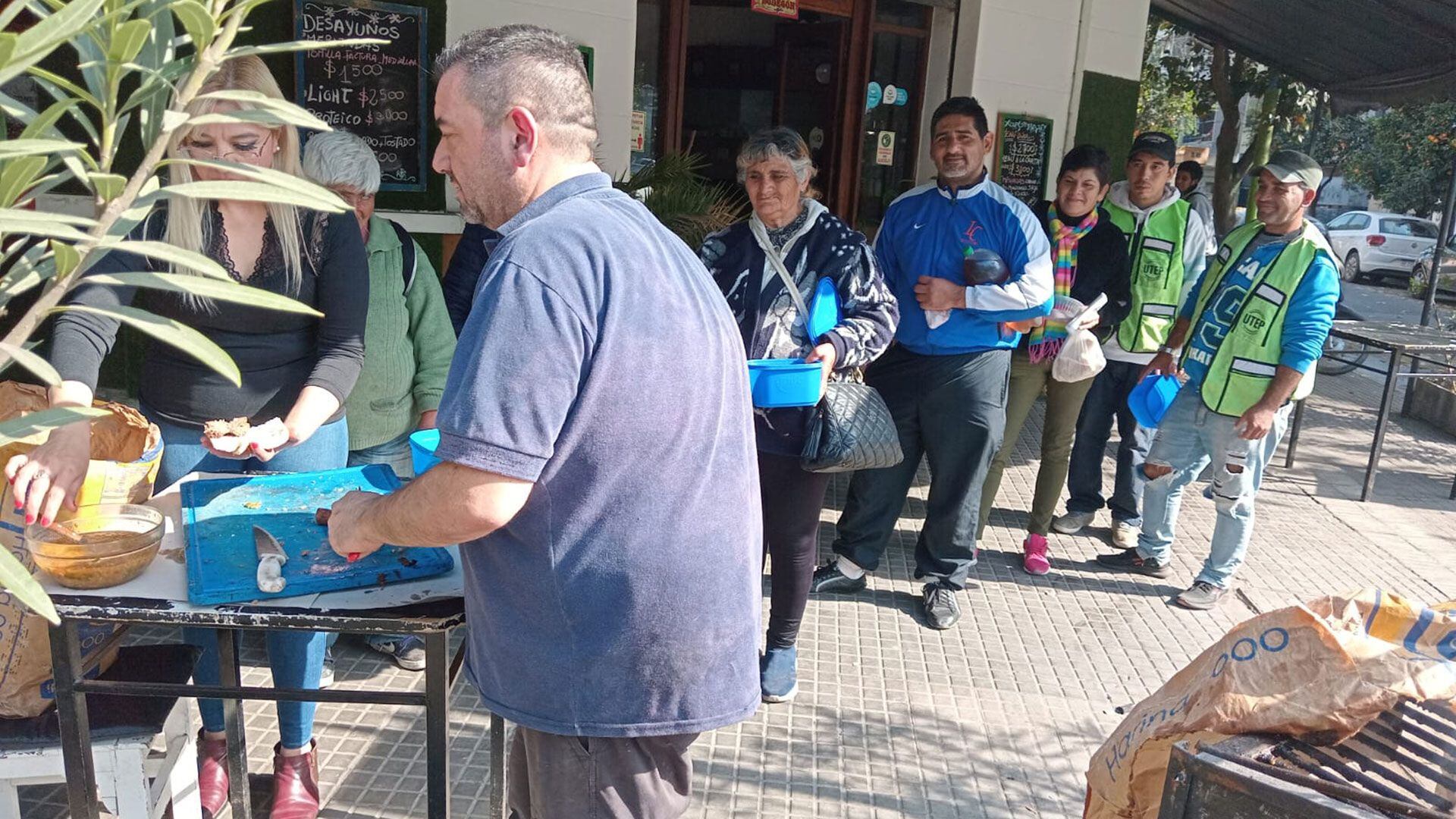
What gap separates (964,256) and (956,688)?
→ 1.60 meters

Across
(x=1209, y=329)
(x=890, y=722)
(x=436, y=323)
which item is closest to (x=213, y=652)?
(x=436, y=323)

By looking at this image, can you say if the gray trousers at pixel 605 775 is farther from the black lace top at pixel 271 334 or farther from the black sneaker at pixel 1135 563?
the black sneaker at pixel 1135 563

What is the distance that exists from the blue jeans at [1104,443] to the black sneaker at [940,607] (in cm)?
142

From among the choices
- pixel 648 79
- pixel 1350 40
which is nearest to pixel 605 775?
pixel 648 79

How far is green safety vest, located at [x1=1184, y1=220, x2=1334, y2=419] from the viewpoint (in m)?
4.00

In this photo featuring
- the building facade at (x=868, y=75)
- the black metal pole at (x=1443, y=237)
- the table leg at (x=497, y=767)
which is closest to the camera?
the table leg at (x=497, y=767)

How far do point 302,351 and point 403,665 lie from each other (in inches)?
57.5

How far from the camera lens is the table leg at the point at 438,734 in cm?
202

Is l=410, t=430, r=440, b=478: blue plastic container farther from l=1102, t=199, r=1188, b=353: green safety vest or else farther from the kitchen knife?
l=1102, t=199, r=1188, b=353: green safety vest

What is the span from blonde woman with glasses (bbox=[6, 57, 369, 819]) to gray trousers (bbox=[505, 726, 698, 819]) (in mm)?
1061

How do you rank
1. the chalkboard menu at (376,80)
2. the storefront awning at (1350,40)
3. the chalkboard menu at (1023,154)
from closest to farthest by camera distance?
1. the chalkboard menu at (376,80)
2. the storefront awning at (1350,40)
3. the chalkboard menu at (1023,154)

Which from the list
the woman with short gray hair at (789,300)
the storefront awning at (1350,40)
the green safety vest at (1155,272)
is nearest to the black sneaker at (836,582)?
the woman with short gray hair at (789,300)

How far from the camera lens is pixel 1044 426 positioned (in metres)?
4.82

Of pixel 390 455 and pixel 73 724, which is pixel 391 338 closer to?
pixel 390 455
